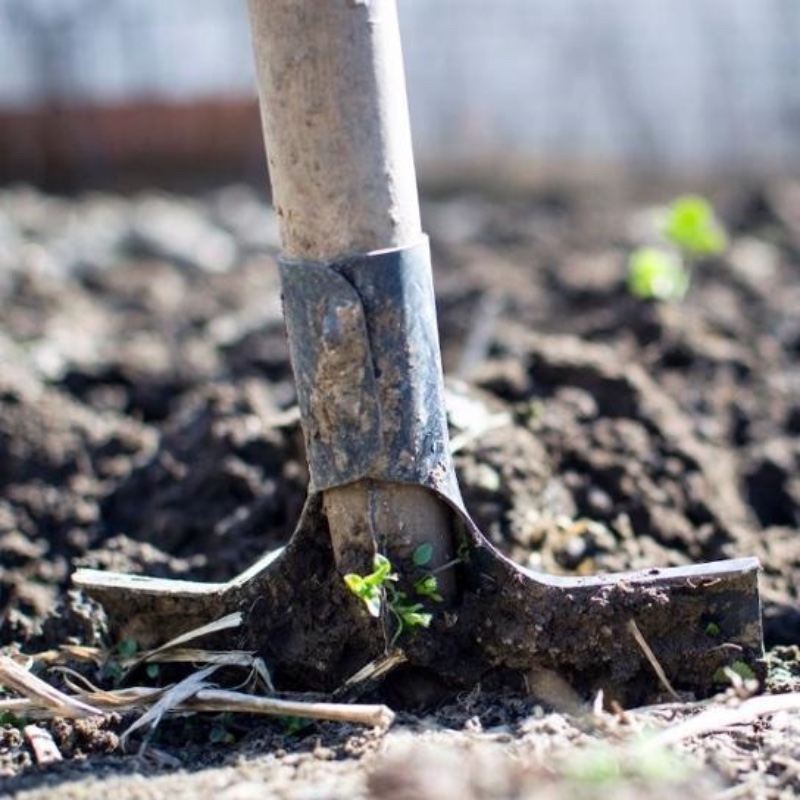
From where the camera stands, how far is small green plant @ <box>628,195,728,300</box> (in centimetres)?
438

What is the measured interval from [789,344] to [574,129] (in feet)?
16.5

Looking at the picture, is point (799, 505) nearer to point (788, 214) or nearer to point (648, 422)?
point (648, 422)

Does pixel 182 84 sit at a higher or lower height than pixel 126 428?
higher

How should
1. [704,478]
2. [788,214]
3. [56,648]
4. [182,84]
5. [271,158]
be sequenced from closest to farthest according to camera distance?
[271,158]
[56,648]
[704,478]
[788,214]
[182,84]

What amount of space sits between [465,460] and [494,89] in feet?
22.7

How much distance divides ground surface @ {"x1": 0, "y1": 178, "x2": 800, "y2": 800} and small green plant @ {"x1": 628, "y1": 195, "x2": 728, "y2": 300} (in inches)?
3.2

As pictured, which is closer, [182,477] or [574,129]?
[182,477]

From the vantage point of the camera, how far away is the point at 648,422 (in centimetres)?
336

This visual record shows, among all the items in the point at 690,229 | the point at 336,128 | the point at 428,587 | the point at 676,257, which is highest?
the point at 336,128

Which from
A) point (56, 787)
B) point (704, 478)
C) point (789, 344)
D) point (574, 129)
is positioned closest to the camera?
point (56, 787)

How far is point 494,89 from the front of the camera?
372 inches

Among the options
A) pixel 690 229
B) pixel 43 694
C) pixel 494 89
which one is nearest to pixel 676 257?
pixel 690 229

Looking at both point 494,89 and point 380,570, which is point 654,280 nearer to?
point 380,570

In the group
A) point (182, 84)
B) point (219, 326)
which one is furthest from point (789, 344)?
point (182, 84)
